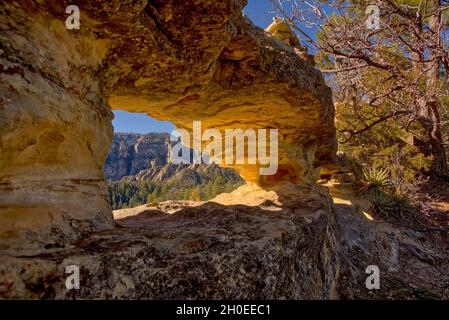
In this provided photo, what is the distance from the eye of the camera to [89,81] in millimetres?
2494

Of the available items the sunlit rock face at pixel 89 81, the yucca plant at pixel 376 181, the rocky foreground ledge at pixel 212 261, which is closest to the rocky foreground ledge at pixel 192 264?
the rocky foreground ledge at pixel 212 261

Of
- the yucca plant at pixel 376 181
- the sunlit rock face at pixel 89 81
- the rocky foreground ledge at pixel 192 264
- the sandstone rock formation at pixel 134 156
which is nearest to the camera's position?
the rocky foreground ledge at pixel 192 264

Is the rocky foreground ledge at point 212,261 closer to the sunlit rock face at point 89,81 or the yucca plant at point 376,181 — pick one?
the sunlit rock face at point 89,81

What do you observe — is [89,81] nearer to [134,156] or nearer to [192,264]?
[192,264]

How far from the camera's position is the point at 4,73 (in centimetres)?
169

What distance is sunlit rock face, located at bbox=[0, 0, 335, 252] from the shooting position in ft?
5.90

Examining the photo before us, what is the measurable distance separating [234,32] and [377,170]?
8.71 metres

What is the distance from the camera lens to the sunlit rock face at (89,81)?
180cm

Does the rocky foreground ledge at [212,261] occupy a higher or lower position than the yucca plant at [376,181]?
lower

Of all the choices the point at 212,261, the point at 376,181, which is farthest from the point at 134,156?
the point at 212,261

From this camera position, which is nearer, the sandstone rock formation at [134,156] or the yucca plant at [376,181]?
the yucca plant at [376,181]
